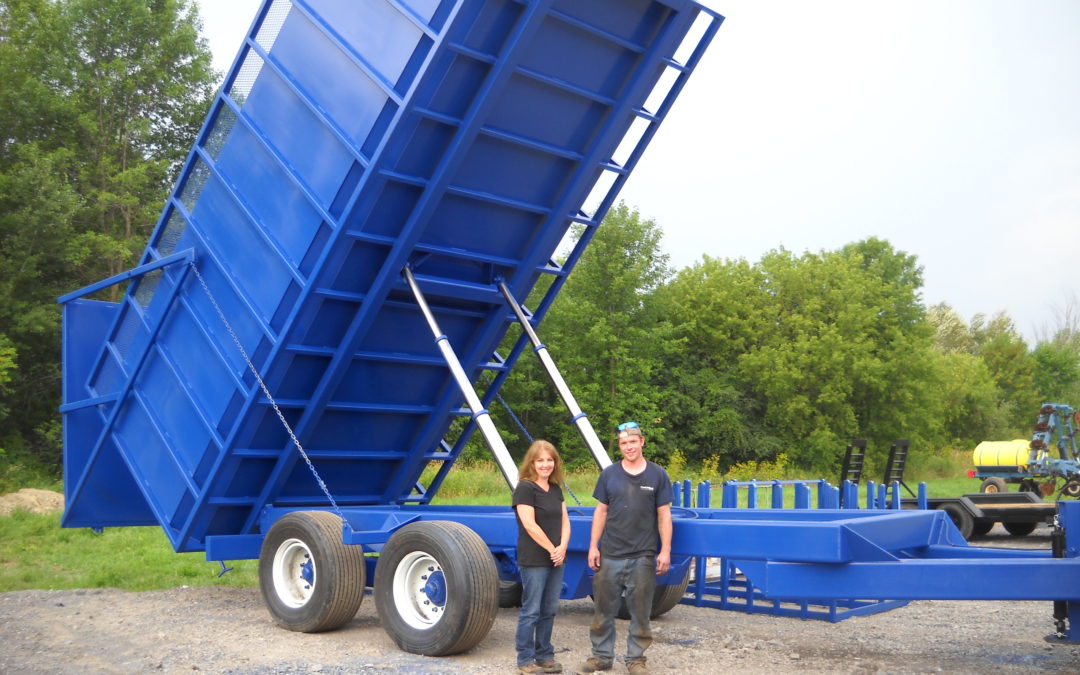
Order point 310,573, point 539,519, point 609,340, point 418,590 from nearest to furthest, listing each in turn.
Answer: point 539,519, point 418,590, point 310,573, point 609,340

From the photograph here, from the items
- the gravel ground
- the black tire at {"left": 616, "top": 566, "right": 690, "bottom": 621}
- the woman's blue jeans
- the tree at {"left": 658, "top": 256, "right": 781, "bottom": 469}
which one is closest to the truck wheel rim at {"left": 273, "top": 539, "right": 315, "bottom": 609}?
the gravel ground

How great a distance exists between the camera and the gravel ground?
6.25 m

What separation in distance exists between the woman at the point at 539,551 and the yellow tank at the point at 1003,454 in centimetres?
1785

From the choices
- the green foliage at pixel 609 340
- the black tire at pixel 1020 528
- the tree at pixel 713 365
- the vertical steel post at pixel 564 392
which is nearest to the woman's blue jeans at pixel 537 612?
the vertical steel post at pixel 564 392

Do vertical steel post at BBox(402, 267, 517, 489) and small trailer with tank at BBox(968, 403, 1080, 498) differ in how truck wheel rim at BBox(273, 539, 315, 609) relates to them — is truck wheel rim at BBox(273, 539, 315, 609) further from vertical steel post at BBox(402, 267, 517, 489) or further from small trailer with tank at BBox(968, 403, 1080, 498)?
small trailer with tank at BBox(968, 403, 1080, 498)

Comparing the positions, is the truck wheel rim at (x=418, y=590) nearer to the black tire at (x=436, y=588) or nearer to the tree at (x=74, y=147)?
the black tire at (x=436, y=588)

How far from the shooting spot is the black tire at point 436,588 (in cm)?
630

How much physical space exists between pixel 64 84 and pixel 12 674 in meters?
27.0

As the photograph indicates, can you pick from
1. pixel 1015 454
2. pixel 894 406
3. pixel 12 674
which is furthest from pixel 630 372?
pixel 12 674

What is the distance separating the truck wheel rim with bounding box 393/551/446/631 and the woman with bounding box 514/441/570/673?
810 mm

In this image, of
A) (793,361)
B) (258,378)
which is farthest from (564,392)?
(793,361)

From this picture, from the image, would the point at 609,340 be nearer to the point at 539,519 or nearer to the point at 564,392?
the point at 564,392

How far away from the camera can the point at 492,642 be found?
709 cm

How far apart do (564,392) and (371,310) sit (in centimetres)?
166
